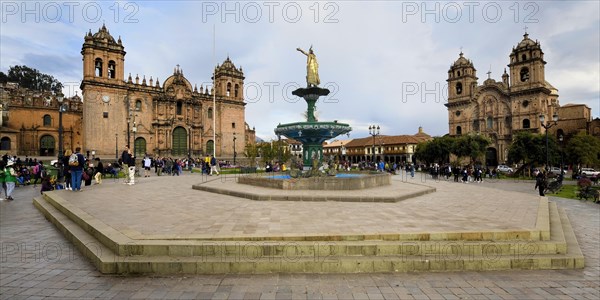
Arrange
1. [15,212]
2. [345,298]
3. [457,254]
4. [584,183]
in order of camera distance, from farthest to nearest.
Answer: [584,183] → [15,212] → [457,254] → [345,298]

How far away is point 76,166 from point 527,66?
201 ft

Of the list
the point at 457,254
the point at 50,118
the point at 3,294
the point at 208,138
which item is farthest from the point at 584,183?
the point at 50,118

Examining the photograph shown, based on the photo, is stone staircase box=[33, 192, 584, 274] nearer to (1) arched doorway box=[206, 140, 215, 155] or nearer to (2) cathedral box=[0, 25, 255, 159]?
(2) cathedral box=[0, 25, 255, 159]

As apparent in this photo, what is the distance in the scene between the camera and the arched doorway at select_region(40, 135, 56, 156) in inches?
1665

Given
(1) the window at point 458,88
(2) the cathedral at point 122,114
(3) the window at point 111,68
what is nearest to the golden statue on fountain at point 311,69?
(2) the cathedral at point 122,114

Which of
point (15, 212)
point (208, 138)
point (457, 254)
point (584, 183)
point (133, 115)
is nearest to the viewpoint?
point (457, 254)

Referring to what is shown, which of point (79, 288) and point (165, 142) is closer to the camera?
point (79, 288)

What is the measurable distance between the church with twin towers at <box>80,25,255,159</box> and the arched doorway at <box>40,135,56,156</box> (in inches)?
413

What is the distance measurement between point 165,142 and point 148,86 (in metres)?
8.36

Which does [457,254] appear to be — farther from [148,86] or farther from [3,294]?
[148,86]

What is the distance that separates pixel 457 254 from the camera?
4648 mm

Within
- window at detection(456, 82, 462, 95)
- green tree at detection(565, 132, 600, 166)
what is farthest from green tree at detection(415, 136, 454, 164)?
window at detection(456, 82, 462, 95)

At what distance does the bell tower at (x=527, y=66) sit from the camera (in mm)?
47438


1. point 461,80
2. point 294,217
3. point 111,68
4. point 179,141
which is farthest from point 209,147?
point 461,80
